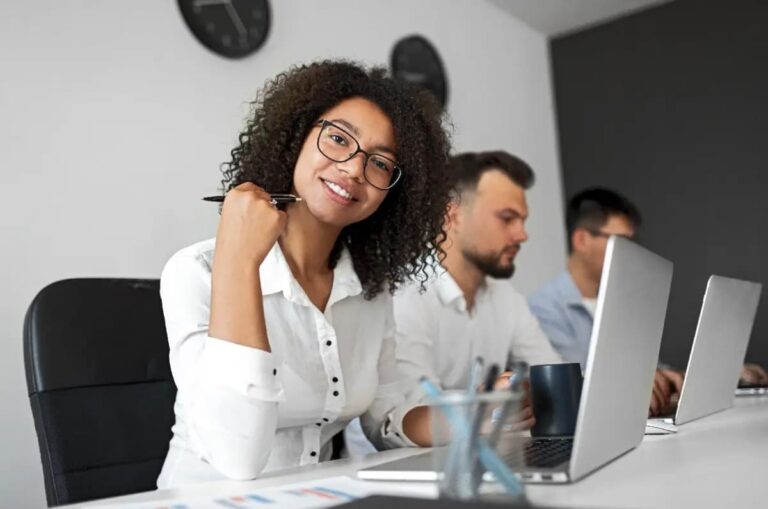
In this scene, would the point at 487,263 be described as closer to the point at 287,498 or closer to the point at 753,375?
the point at 753,375

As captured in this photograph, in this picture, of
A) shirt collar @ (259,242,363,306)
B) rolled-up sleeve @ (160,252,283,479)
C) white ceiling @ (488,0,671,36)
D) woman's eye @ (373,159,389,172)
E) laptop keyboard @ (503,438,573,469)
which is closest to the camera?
laptop keyboard @ (503,438,573,469)

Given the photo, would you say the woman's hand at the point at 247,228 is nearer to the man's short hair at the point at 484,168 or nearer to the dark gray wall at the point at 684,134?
the man's short hair at the point at 484,168

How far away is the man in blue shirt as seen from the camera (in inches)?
112

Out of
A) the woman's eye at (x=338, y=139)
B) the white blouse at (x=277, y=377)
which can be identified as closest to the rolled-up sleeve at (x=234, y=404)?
the white blouse at (x=277, y=377)

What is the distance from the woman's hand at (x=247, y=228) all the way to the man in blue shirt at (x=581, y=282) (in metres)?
1.65

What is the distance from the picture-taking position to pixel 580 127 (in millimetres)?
4102

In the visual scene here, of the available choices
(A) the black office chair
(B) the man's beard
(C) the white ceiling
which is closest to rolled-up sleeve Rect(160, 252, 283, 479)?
(A) the black office chair

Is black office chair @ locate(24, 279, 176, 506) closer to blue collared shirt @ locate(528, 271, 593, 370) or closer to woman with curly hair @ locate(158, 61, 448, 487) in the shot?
woman with curly hair @ locate(158, 61, 448, 487)

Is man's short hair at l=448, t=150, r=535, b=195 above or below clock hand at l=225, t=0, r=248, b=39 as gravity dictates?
below

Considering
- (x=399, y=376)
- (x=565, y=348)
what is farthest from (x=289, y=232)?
(x=565, y=348)

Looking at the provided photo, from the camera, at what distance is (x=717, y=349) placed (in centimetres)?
149

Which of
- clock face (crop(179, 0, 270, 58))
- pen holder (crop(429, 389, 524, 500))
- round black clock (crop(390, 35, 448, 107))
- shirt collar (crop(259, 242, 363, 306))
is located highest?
round black clock (crop(390, 35, 448, 107))

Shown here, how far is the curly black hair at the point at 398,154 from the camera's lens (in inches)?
58.6

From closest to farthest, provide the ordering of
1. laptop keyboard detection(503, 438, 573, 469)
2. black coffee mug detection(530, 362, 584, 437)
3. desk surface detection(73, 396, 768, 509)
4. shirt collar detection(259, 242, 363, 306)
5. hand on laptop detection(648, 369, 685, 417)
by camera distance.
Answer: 1. desk surface detection(73, 396, 768, 509)
2. laptop keyboard detection(503, 438, 573, 469)
3. black coffee mug detection(530, 362, 584, 437)
4. shirt collar detection(259, 242, 363, 306)
5. hand on laptop detection(648, 369, 685, 417)
